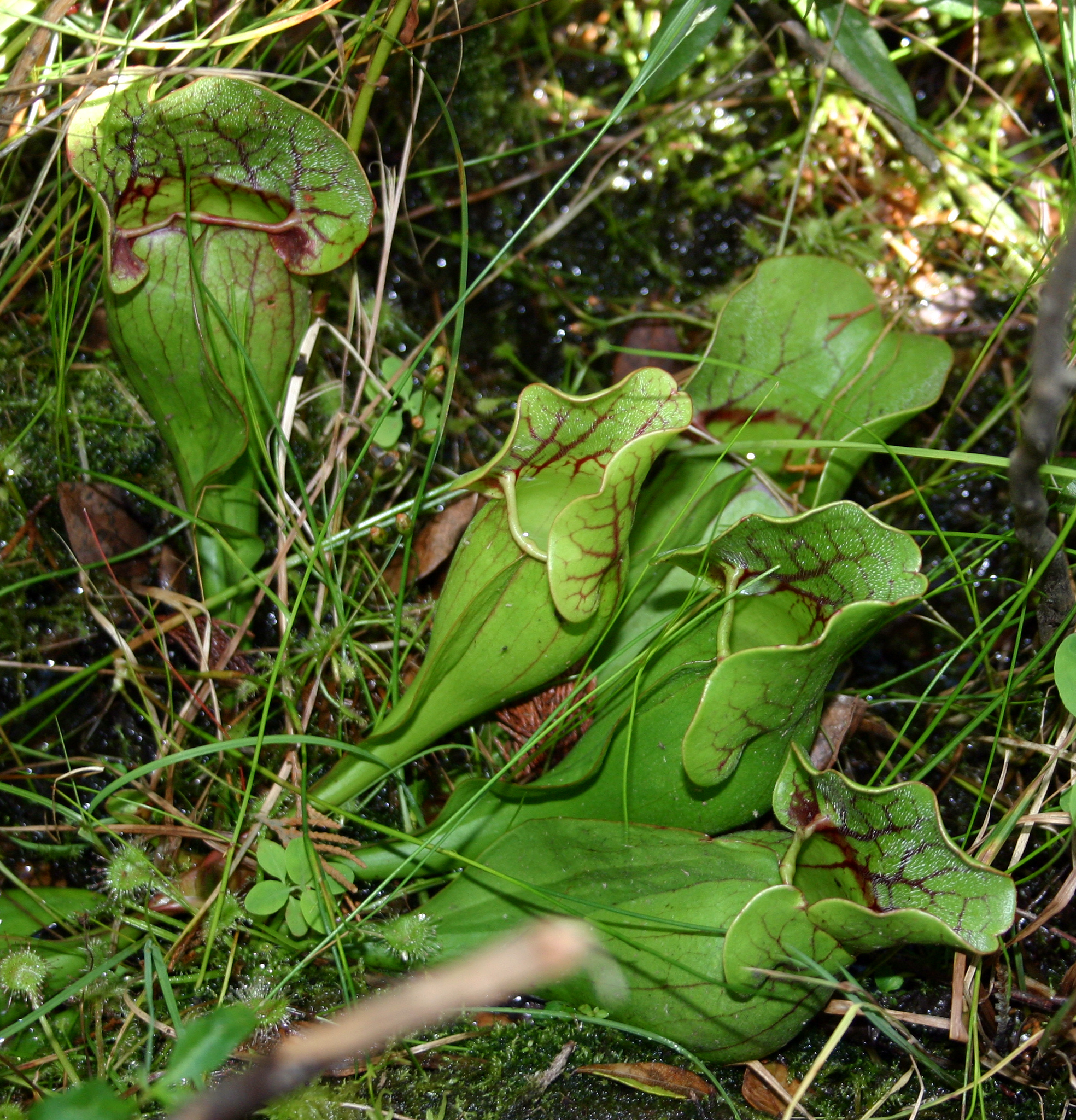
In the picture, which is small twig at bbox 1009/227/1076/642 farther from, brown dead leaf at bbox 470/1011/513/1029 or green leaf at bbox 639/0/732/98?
brown dead leaf at bbox 470/1011/513/1029

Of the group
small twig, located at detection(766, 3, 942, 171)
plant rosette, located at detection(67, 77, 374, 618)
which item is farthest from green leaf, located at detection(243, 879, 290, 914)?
small twig, located at detection(766, 3, 942, 171)

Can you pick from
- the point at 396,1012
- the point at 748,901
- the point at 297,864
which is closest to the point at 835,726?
the point at 748,901

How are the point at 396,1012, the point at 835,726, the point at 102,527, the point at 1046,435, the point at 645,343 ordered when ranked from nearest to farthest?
the point at 396,1012 < the point at 1046,435 < the point at 835,726 < the point at 102,527 < the point at 645,343

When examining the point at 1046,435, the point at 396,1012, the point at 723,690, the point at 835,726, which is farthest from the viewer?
the point at 835,726

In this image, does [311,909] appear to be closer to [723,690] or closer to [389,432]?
[723,690]

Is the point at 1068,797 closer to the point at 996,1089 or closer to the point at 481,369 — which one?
the point at 996,1089
